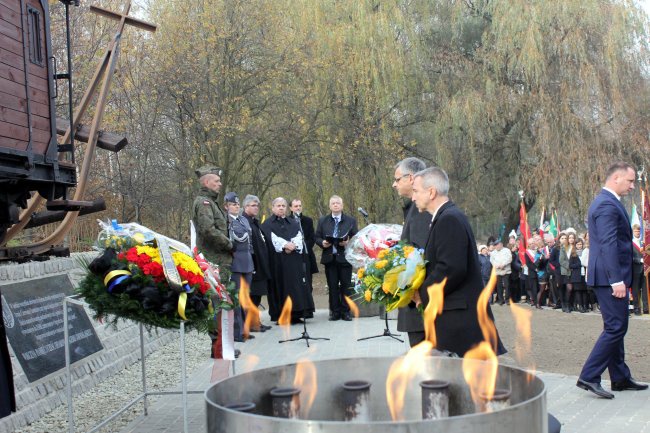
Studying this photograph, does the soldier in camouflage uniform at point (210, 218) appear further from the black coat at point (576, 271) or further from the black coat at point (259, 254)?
the black coat at point (576, 271)

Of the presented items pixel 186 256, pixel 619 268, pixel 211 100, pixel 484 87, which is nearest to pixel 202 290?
pixel 186 256

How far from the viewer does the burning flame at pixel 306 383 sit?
374cm

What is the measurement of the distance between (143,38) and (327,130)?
6.31 meters

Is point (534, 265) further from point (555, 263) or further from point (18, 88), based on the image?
point (18, 88)

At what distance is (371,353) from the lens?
10.3 meters

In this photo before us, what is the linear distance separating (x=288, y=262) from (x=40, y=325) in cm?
625

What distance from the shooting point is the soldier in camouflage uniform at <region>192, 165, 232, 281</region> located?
977 cm

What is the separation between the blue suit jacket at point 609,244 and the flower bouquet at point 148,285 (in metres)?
3.60

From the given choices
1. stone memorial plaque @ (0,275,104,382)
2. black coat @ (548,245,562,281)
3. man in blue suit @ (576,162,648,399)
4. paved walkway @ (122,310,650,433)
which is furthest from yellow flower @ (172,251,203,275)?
black coat @ (548,245,562,281)

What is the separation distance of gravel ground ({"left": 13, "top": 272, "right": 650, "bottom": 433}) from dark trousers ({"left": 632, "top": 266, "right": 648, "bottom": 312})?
2.00ft

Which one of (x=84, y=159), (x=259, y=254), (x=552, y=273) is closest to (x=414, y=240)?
(x=84, y=159)

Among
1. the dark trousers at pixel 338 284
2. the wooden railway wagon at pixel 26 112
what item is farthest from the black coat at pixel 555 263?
the wooden railway wagon at pixel 26 112

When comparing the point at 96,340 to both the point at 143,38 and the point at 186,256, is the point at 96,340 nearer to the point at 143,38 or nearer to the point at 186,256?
the point at 186,256

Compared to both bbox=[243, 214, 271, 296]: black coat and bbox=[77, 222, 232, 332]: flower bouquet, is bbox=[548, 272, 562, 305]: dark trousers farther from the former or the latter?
bbox=[77, 222, 232, 332]: flower bouquet
